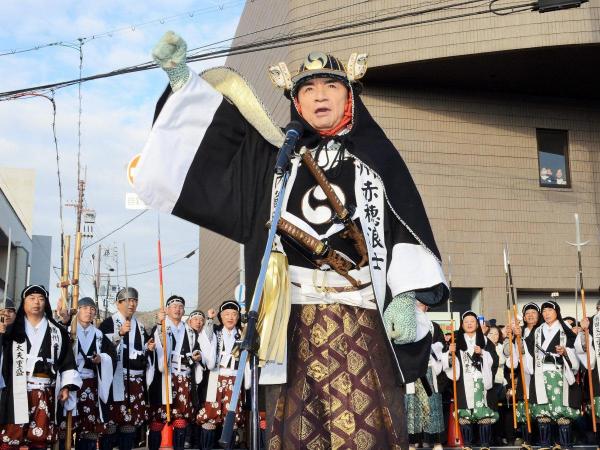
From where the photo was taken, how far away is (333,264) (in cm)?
374

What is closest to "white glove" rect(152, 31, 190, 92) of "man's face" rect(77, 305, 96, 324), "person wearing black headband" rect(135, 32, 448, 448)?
"person wearing black headband" rect(135, 32, 448, 448)

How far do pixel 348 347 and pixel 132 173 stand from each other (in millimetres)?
1410

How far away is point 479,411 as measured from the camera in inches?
470

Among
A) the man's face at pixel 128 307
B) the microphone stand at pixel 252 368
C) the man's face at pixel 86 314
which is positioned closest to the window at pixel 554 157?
the man's face at pixel 128 307

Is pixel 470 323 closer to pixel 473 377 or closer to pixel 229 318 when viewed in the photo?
pixel 473 377

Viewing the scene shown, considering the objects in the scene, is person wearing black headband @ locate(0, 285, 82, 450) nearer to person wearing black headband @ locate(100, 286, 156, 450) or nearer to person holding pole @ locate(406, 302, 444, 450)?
person wearing black headband @ locate(100, 286, 156, 450)

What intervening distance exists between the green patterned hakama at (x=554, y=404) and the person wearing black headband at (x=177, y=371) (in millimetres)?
5041

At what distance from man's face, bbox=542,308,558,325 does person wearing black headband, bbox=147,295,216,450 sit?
5120 millimetres

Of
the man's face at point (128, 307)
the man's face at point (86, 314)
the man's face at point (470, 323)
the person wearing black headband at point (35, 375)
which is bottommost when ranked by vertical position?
the person wearing black headband at point (35, 375)

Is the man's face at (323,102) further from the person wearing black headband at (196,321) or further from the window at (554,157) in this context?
the window at (554,157)

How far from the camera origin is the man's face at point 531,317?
39.7 feet

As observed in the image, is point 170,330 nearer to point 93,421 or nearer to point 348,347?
point 93,421

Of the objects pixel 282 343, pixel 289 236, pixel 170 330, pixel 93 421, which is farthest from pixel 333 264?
pixel 170 330

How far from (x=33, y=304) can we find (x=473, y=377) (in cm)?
696
